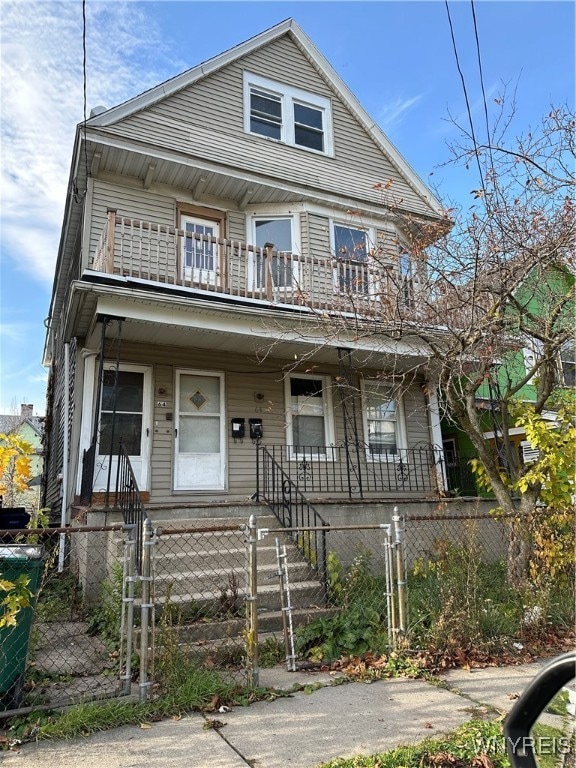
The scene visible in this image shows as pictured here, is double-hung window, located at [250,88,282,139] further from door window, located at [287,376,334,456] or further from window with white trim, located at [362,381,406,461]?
window with white trim, located at [362,381,406,461]

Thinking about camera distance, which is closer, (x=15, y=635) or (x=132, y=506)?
(x=15, y=635)

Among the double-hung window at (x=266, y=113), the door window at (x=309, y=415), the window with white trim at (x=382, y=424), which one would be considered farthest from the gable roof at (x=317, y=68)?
the door window at (x=309, y=415)

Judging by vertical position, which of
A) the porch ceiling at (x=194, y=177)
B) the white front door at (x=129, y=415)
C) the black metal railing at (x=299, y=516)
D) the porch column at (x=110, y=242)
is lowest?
the black metal railing at (x=299, y=516)

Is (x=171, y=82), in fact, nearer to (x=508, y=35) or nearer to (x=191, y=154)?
(x=191, y=154)

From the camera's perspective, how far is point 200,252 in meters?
9.18

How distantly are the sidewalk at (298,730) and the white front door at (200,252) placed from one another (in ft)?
19.8

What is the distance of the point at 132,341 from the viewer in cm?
873

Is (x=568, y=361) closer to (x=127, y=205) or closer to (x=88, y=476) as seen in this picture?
(x=127, y=205)

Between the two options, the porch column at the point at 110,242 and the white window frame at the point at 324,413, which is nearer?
the porch column at the point at 110,242

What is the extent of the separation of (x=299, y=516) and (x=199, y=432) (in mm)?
2392

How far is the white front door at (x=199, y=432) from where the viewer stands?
28.8ft

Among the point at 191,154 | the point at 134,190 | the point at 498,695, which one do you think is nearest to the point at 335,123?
the point at 191,154

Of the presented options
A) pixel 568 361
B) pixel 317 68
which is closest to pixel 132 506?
pixel 317 68

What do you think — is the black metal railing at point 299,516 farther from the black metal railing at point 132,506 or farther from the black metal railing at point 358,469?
the black metal railing at point 132,506
